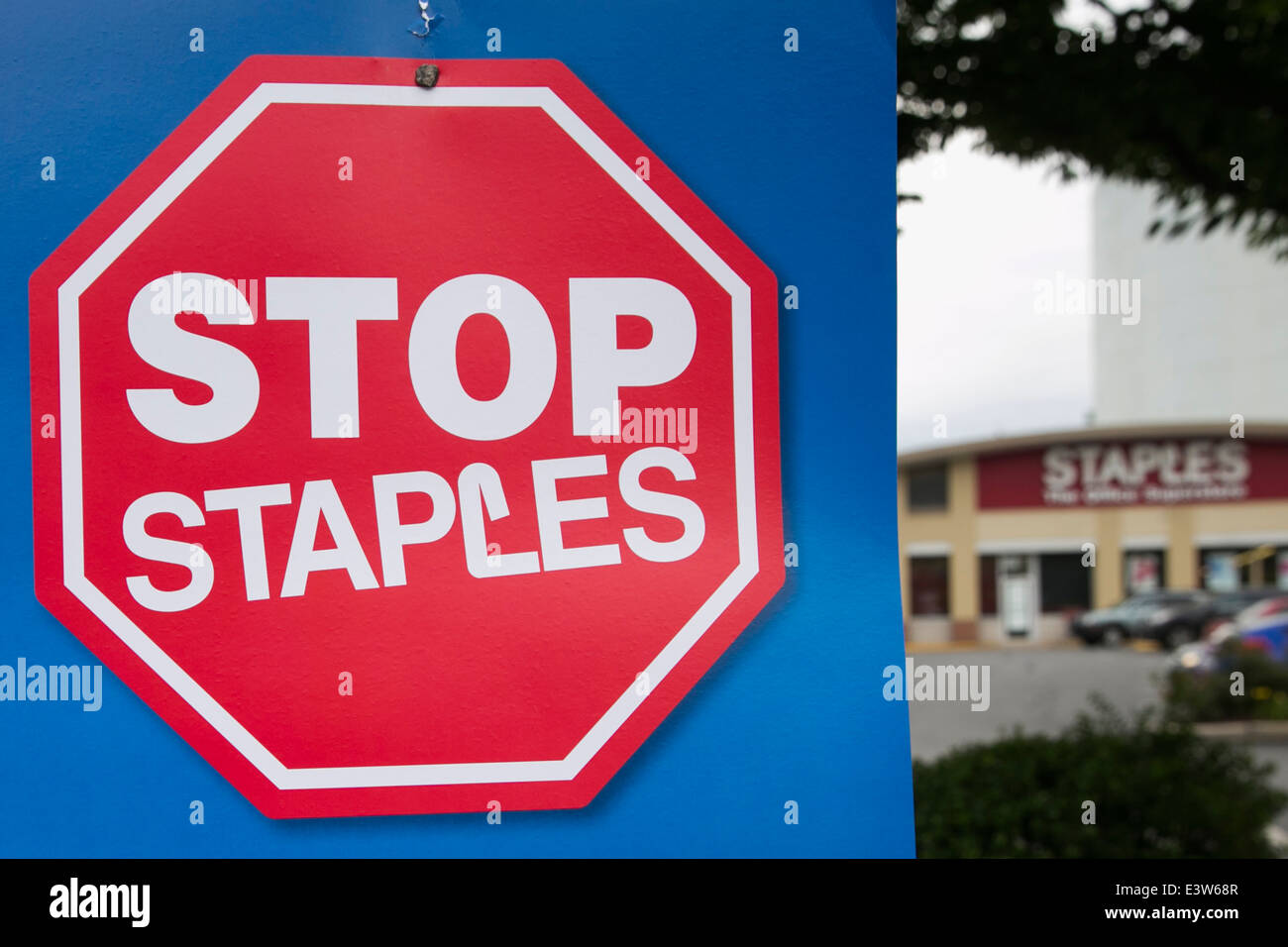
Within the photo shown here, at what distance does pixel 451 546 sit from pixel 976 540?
22.9 metres

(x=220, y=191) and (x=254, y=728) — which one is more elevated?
(x=220, y=191)

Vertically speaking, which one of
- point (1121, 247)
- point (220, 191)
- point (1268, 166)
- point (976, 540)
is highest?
point (1121, 247)

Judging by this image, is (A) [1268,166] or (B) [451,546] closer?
(B) [451,546]

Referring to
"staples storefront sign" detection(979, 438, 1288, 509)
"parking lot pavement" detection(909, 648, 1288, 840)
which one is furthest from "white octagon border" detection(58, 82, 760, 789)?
"staples storefront sign" detection(979, 438, 1288, 509)

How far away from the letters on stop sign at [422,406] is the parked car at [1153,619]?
66.1 feet

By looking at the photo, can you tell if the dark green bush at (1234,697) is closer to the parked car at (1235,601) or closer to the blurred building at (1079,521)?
the parked car at (1235,601)

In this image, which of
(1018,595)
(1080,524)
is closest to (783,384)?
(1018,595)

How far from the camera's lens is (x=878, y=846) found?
4.89ft

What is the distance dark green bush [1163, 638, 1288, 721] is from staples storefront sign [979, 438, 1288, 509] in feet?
33.9

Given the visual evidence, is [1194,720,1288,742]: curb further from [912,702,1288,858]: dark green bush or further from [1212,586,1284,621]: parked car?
[1212,586,1284,621]: parked car

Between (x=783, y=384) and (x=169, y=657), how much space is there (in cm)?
98

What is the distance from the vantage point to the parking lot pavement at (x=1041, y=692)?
12.2 meters
